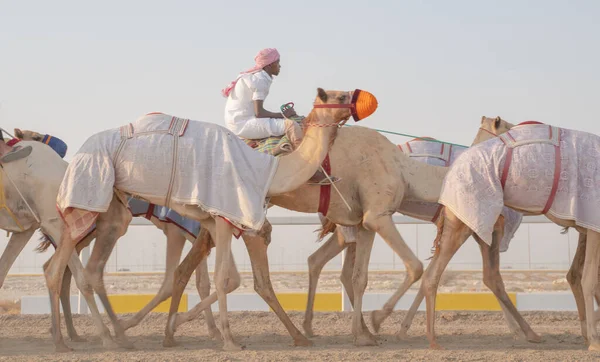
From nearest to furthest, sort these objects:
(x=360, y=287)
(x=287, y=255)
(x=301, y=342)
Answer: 1. (x=301, y=342)
2. (x=360, y=287)
3. (x=287, y=255)

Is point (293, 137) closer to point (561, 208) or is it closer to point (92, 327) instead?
point (561, 208)

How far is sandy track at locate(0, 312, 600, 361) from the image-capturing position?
8.05 m

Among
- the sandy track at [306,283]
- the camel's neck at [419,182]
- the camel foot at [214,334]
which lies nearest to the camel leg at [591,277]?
the camel's neck at [419,182]

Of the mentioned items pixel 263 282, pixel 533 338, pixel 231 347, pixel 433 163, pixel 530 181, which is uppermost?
pixel 530 181

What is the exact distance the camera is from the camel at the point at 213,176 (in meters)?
8.77

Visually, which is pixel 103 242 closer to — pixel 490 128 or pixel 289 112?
pixel 289 112

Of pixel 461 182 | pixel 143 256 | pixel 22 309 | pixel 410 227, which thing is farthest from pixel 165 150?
pixel 143 256

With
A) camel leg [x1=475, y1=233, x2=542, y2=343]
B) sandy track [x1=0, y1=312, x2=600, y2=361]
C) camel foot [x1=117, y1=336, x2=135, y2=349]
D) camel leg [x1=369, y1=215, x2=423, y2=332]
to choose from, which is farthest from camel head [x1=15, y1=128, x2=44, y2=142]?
camel leg [x1=475, y1=233, x2=542, y2=343]

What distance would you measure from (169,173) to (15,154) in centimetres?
191

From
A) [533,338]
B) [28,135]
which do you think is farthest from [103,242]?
[533,338]

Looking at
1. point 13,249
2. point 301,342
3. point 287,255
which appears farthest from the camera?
point 287,255

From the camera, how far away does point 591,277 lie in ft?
28.6

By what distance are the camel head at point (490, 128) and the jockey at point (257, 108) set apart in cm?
215

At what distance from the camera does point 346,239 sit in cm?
1123
